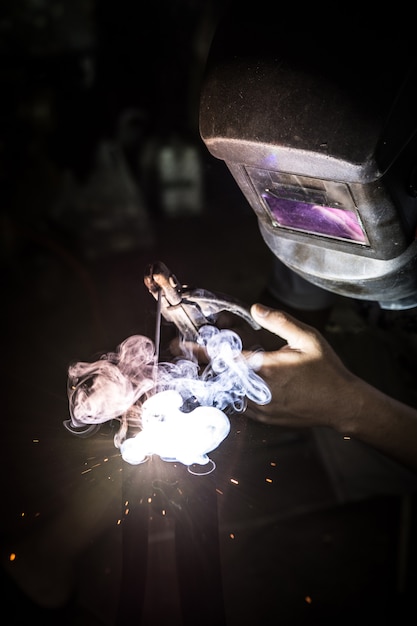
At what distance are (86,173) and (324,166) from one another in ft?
20.3

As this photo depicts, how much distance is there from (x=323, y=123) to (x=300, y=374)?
1110 mm

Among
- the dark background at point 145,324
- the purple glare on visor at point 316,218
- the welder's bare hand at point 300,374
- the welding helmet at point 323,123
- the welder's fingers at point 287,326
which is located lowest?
the dark background at point 145,324

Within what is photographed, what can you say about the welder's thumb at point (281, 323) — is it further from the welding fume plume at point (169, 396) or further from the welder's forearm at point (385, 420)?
the welder's forearm at point (385, 420)

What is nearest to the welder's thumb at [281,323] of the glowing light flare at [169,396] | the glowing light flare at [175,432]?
the glowing light flare at [169,396]

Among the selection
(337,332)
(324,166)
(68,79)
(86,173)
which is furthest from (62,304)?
(324,166)

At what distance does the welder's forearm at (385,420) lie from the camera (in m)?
2.26

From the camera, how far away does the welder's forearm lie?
2262 mm

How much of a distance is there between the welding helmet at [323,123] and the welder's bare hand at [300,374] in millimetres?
412

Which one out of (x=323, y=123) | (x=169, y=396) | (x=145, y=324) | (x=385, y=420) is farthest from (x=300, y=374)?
(x=323, y=123)

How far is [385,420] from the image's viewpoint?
228cm

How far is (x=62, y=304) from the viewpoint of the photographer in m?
6.38

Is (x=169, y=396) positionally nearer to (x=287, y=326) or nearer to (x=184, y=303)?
(x=184, y=303)

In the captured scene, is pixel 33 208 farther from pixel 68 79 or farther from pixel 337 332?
pixel 337 332

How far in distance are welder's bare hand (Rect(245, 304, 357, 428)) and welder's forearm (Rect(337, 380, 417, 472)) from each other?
52mm
